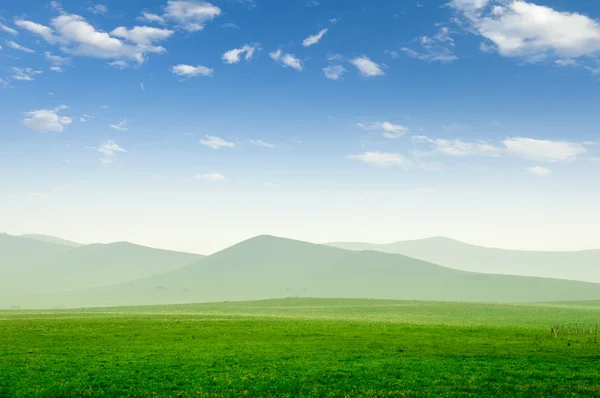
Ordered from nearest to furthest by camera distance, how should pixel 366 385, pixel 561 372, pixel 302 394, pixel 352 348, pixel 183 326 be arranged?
pixel 302 394 < pixel 366 385 < pixel 561 372 < pixel 352 348 < pixel 183 326

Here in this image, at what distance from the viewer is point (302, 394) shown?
29.3 metres

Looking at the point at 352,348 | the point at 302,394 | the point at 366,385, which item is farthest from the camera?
the point at 352,348

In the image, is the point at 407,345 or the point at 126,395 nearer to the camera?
the point at 126,395

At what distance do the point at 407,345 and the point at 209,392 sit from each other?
2646 cm

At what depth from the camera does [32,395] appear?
29703 mm

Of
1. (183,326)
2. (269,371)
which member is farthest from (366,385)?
(183,326)

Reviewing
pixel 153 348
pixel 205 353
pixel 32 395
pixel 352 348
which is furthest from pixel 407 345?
pixel 32 395

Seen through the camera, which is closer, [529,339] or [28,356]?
[28,356]

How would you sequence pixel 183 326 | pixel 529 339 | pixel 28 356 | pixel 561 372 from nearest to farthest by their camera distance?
pixel 561 372
pixel 28 356
pixel 529 339
pixel 183 326

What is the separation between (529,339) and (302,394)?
1457 inches

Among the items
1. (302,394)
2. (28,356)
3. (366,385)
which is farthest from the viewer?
(28,356)

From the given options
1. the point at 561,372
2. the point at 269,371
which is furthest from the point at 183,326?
the point at 561,372

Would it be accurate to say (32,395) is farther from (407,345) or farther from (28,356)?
(407,345)

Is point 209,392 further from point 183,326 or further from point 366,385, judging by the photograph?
point 183,326
